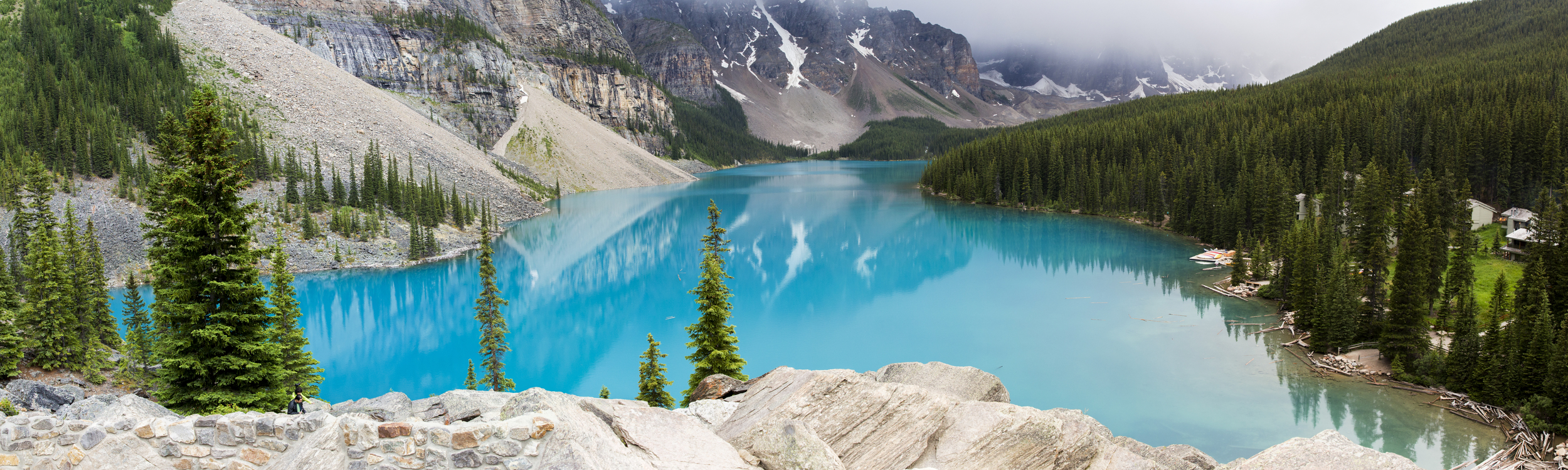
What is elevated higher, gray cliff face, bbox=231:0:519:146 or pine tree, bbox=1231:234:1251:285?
gray cliff face, bbox=231:0:519:146

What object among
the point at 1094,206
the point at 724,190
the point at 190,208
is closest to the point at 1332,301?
the point at 190,208

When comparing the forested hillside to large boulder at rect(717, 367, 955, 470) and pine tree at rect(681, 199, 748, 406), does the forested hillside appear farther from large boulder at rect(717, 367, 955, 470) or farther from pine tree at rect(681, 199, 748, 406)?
pine tree at rect(681, 199, 748, 406)

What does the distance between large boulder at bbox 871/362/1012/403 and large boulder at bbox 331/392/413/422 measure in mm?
7419

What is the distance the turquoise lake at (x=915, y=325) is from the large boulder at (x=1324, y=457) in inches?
383

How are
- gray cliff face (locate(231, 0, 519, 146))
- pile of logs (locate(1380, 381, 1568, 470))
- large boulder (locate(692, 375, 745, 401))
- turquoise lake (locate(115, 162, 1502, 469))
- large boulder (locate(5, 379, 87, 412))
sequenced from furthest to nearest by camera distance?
1. gray cliff face (locate(231, 0, 519, 146))
2. turquoise lake (locate(115, 162, 1502, 469))
3. pile of logs (locate(1380, 381, 1568, 470))
4. large boulder (locate(692, 375, 745, 401))
5. large boulder (locate(5, 379, 87, 412))

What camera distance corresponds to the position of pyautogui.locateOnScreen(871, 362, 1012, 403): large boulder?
13000 millimetres

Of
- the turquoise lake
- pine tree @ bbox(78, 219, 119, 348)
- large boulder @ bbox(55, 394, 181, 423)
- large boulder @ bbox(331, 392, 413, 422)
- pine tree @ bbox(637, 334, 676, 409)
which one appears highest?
large boulder @ bbox(55, 394, 181, 423)

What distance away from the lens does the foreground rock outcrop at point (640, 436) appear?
693 cm

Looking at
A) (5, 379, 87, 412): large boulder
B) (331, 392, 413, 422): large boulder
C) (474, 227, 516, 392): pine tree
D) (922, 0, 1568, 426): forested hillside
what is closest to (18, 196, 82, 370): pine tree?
(5, 379, 87, 412): large boulder

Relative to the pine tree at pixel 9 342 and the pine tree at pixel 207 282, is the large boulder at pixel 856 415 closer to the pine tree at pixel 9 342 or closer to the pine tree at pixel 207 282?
the pine tree at pixel 207 282

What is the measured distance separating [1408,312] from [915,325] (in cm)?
1622

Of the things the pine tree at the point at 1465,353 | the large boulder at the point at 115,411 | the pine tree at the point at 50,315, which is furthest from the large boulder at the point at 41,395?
the pine tree at the point at 1465,353

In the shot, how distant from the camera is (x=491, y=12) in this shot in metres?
144

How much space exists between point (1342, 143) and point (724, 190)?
73.2 m
